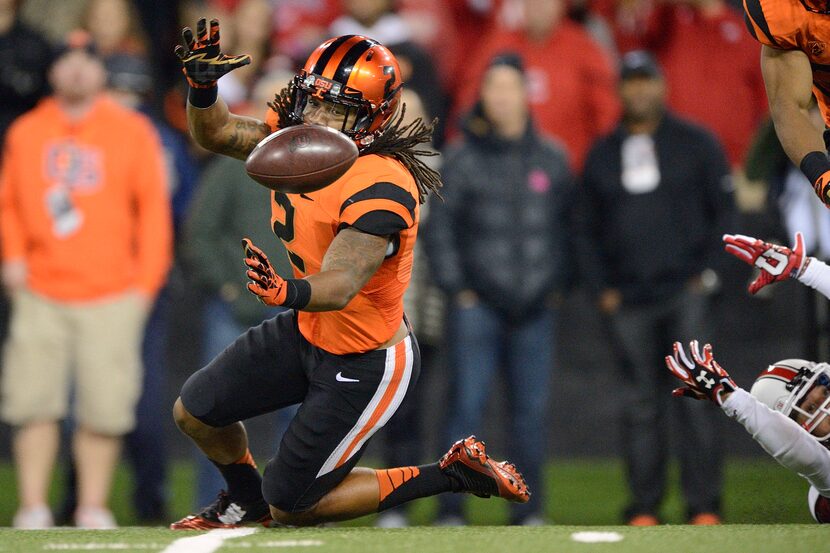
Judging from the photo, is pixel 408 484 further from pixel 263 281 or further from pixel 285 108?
pixel 285 108

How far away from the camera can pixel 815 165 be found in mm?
4305

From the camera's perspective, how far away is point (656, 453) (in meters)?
6.31

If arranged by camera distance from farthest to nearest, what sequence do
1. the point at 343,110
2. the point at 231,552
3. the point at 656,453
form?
the point at 656,453 < the point at 343,110 < the point at 231,552

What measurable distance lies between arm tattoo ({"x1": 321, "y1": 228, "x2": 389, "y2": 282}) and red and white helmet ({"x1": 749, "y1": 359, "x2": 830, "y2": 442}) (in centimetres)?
139

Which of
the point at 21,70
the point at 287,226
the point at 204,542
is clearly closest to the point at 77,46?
the point at 21,70

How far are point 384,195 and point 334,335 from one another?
52 cm

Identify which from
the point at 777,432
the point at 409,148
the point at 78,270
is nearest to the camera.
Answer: the point at 777,432

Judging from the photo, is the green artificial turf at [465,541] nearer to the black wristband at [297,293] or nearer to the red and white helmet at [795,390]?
the red and white helmet at [795,390]

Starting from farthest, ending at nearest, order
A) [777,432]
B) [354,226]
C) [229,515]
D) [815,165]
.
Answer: [229,515], [777,432], [815,165], [354,226]

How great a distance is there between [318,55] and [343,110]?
190 millimetres

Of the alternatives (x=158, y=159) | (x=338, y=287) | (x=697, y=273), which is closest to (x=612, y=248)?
(x=697, y=273)

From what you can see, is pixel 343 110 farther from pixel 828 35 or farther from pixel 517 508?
pixel 517 508

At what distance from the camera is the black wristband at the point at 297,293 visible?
3.90m

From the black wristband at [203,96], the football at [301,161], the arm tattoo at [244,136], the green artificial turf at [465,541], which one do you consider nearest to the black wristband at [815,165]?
the green artificial turf at [465,541]
